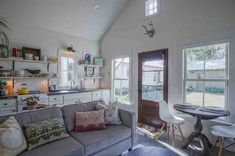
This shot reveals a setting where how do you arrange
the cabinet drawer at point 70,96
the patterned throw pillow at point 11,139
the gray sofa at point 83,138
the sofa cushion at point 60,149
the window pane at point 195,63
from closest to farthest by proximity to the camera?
the patterned throw pillow at point 11,139 < the sofa cushion at point 60,149 < the gray sofa at point 83,138 < the window pane at point 195,63 < the cabinet drawer at point 70,96

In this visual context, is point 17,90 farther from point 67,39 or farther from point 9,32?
point 67,39

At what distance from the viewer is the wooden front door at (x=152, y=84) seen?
145 inches

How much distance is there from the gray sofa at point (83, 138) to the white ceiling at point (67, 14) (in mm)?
2826

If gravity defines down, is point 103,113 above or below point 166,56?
below

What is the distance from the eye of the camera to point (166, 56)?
3.61 metres

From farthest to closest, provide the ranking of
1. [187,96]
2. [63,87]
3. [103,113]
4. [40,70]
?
[63,87] < [40,70] < [187,96] < [103,113]

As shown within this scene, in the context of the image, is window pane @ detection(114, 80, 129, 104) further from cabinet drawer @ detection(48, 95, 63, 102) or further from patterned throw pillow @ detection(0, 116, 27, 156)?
patterned throw pillow @ detection(0, 116, 27, 156)

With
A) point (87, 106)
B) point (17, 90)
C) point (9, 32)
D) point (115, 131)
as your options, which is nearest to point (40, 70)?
point (17, 90)

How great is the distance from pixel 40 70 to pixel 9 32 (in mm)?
1182

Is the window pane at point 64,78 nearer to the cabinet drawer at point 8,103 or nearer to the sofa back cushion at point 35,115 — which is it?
the cabinet drawer at point 8,103

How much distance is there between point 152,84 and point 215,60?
1.57 metres

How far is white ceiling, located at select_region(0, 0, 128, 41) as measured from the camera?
351 cm

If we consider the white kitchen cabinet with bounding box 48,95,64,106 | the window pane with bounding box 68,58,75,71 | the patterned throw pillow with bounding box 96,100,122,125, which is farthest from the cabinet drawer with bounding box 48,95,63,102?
the patterned throw pillow with bounding box 96,100,122,125

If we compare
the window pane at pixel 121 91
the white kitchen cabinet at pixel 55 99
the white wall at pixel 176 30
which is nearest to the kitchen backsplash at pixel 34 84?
the white kitchen cabinet at pixel 55 99
